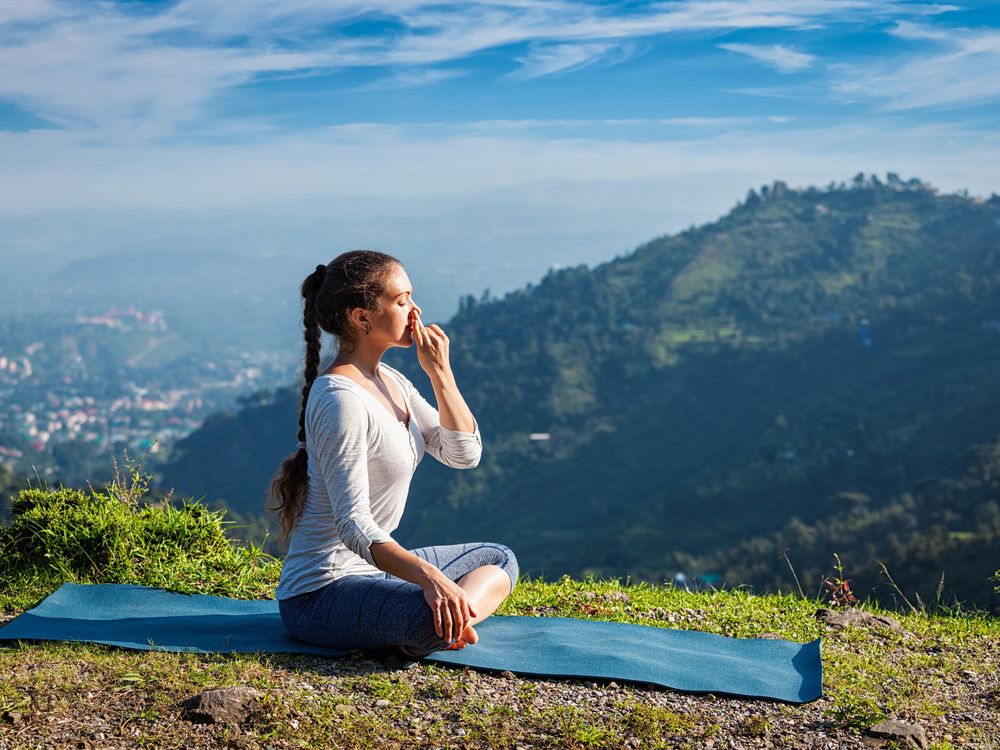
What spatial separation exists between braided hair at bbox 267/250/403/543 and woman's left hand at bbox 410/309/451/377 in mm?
182

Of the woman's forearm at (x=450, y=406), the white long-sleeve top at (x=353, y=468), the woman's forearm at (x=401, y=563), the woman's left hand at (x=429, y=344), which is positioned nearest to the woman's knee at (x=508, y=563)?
the white long-sleeve top at (x=353, y=468)

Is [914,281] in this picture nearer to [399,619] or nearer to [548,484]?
[548,484]

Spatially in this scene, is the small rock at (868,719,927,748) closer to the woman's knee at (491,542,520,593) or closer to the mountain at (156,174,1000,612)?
the woman's knee at (491,542,520,593)

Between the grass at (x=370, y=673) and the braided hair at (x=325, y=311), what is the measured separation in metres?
0.62

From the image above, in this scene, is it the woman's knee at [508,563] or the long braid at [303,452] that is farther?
the woman's knee at [508,563]

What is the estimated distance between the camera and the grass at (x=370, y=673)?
3123mm

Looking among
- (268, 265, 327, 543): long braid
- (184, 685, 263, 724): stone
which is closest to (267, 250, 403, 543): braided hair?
(268, 265, 327, 543): long braid

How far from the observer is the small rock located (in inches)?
126

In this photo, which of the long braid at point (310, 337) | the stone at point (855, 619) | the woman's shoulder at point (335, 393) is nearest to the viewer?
the woman's shoulder at point (335, 393)

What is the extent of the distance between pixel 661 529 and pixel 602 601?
54917 millimetres

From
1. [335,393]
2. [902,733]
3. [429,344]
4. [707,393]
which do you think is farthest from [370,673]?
[707,393]

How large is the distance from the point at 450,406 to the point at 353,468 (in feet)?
1.92

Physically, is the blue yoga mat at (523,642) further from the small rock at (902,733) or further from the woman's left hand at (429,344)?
the woman's left hand at (429,344)

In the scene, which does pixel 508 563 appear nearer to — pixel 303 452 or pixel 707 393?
pixel 303 452
